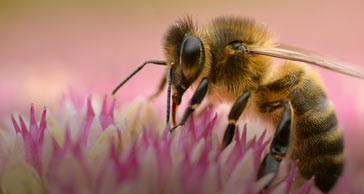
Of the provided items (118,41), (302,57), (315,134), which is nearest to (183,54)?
(302,57)

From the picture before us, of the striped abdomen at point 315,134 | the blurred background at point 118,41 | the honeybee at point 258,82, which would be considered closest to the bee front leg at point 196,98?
the honeybee at point 258,82

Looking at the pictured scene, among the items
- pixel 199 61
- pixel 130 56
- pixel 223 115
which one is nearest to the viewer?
pixel 199 61

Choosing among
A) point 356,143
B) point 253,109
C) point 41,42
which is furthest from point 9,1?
point 253,109

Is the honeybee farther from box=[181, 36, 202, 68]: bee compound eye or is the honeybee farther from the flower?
the flower

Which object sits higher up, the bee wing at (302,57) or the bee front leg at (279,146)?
the bee wing at (302,57)

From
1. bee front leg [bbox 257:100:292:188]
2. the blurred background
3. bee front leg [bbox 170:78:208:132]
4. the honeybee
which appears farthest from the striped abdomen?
the blurred background

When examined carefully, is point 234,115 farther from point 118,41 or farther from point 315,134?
point 118,41

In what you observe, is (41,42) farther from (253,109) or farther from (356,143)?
(253,109)

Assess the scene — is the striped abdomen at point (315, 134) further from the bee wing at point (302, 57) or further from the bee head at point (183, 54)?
the bee head at point (183, 54)
